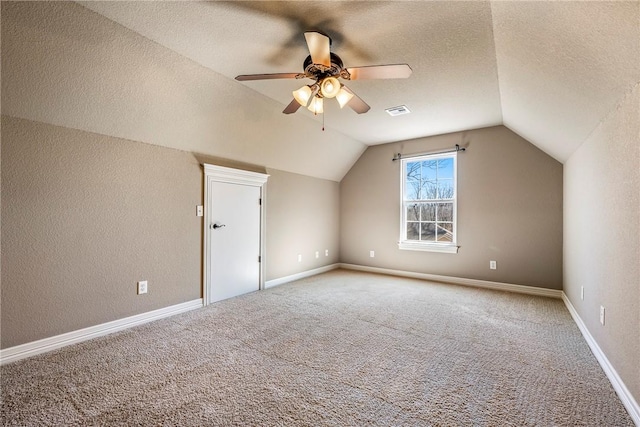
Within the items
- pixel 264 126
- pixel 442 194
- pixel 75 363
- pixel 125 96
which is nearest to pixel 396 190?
pixel 442 194

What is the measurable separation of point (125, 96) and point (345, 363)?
2884 millimetres

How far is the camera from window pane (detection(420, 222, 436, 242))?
192 inches

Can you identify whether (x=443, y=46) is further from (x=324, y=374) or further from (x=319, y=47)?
(x=324, y=374)

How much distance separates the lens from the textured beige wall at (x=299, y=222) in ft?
14.7

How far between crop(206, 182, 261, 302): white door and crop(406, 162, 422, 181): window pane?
2709 mm

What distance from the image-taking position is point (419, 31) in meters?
2.04

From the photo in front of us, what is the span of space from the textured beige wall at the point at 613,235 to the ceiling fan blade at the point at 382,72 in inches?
49.5

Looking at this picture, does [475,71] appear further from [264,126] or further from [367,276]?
[367,276]

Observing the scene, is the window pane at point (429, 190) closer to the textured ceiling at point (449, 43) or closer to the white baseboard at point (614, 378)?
the textured ceiling at point (449, 43)

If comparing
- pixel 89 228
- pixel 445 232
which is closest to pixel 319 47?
pixel 89 228

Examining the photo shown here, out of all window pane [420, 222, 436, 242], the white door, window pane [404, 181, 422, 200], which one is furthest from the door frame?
window pane [420, 222, 436, 242]

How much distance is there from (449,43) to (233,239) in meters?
3.20

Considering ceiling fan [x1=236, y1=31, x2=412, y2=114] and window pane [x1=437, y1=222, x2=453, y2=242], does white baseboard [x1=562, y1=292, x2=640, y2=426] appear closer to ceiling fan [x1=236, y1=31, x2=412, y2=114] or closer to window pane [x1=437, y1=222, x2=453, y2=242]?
window pane [x1=437, y1=222, x2=453, y2=242]

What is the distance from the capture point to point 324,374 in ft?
6.50
